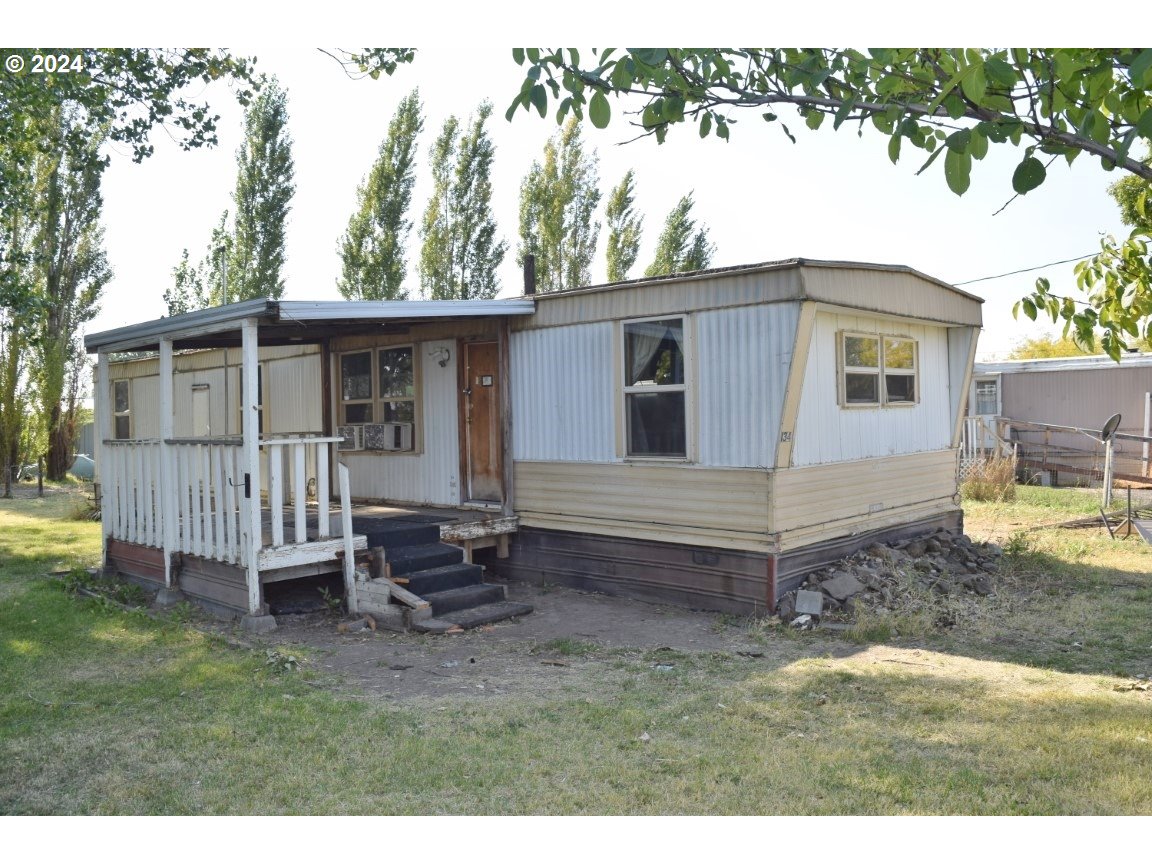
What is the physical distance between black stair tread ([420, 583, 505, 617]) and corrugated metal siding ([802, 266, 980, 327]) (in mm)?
3622

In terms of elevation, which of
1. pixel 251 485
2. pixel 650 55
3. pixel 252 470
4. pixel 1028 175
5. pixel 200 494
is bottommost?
pixel 200 494

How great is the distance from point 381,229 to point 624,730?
21018 millimetres

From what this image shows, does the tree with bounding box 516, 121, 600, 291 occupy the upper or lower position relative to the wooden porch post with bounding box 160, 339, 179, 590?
upper

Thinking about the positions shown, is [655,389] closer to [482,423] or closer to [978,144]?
[482,423]

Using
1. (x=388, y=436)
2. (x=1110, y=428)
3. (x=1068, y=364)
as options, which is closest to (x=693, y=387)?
(x=388, y=436)

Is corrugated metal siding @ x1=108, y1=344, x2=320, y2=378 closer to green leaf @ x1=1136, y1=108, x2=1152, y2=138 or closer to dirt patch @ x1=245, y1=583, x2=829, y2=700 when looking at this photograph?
dirt patch @ x1=245, y1=583, x2=829, y2=700

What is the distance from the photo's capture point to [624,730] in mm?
4625

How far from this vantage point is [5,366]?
20078 millimetres

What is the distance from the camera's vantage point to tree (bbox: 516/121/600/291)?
26.0 metres

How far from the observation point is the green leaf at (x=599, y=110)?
3.50m

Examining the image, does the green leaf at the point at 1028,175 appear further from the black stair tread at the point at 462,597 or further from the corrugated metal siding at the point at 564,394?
the black stair tread at the point at 462,597

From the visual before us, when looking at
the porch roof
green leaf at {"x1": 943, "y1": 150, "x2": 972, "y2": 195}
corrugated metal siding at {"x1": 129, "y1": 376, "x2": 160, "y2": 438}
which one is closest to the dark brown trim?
the porch roof

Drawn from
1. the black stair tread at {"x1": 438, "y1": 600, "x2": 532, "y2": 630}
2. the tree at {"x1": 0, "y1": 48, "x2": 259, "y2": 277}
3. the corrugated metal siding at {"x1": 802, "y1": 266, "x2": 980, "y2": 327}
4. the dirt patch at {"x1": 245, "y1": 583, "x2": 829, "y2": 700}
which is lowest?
the dirt patch at {"x1": 245, "y1": 583, "x2": 829, "y2": 700}

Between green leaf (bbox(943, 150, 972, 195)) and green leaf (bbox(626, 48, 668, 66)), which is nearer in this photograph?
green leaf (bbox(943, 150, 972, 195))
